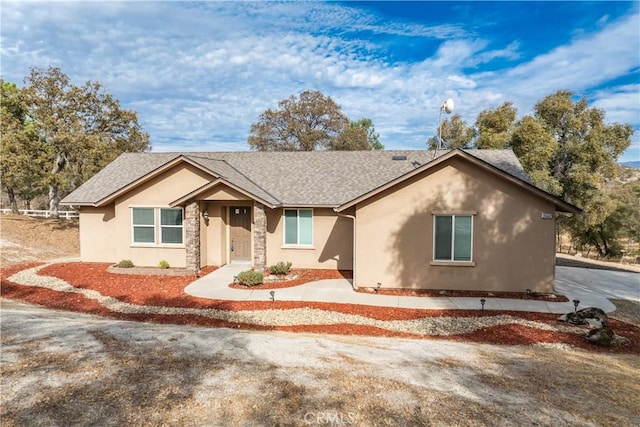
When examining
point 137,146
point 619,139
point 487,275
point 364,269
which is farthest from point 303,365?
point 137,146

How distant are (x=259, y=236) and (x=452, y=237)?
7.81m

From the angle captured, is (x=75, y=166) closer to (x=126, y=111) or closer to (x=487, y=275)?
(x=126, y=111)

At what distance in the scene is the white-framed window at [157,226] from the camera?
52.7 ft

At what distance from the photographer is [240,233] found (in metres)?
16.9

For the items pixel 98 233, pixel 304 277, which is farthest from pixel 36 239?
pixel 304 277

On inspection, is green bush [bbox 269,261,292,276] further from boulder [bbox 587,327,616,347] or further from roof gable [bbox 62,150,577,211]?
boulder [bbox 587,327,616,347]

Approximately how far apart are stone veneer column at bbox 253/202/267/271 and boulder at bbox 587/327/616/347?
11.3m

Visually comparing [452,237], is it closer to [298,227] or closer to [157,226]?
[298,227]

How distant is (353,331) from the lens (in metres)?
9.36

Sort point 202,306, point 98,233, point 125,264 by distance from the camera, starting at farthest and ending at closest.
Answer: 1. point 98,233
2. point 125,264
3. point 202,306

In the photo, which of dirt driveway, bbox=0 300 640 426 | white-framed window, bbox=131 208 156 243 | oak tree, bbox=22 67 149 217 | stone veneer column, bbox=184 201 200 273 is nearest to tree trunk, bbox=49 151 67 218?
oak tree, bbox=22 67 149 217

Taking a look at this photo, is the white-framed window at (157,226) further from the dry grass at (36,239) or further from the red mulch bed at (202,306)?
the dry grass at (36,239)

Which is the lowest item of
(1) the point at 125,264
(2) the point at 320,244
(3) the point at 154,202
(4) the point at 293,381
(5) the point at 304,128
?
(4) the point at 293,381

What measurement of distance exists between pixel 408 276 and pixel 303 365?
24.4ft
